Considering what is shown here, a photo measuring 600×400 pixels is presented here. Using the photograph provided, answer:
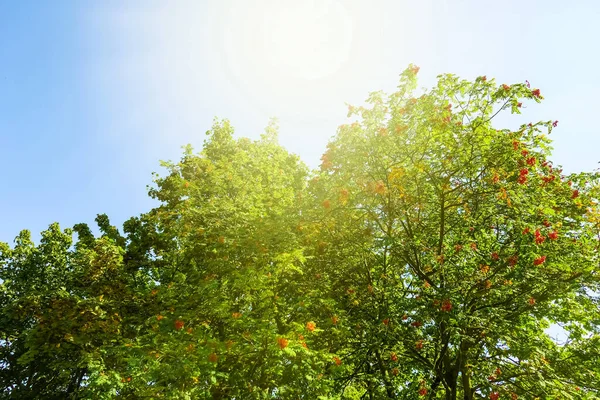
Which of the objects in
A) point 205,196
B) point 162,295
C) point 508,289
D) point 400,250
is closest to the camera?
point 508,289

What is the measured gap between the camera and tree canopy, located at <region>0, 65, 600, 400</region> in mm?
7766

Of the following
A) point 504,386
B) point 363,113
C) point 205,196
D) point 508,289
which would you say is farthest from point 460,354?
point 205,196

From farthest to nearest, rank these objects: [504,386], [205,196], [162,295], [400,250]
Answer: [205,196] → [162,295] → [400,250] → [504,386]

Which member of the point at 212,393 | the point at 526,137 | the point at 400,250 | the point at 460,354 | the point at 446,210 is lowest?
the point at 212,393

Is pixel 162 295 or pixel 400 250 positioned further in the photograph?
pixel 162 295

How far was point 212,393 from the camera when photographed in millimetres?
10352

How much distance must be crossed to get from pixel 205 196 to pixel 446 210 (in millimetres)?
8392

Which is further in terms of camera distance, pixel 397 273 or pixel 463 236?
pixel 397 273

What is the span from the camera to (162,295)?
1031 centimetres

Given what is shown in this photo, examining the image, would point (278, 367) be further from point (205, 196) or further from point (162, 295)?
point (205, 196)

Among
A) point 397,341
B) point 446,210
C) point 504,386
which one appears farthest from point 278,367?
point 446,210

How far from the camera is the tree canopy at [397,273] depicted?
306 inches

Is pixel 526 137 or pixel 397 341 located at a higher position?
pixel 526 137

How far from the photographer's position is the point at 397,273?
10.4 metres
